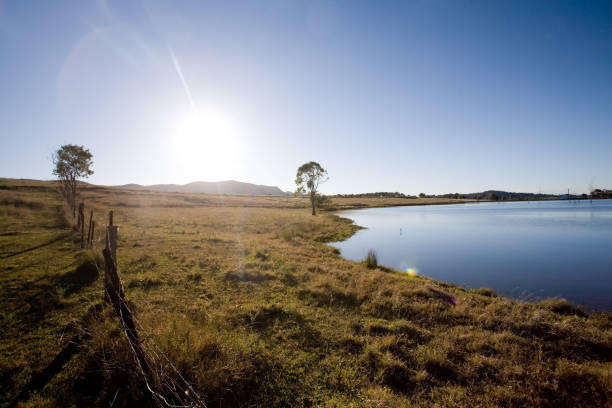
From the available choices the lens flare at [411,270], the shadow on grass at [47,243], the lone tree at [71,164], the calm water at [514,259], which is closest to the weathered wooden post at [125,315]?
the shadow on grass at [47,243]

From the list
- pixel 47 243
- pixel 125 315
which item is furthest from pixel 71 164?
pixel 125 315

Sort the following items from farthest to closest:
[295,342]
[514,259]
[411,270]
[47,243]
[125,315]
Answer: [514,259] → [411,270] → [47,243] → [295,342] → [125,315]

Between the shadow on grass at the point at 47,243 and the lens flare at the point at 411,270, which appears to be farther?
the lens flare at the point at 411,270

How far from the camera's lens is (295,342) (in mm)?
7383

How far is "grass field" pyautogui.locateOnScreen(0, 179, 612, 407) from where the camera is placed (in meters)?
5.34

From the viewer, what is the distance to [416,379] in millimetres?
5836

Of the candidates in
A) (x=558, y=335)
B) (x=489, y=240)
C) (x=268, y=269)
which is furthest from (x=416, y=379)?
(x=489, y=240)

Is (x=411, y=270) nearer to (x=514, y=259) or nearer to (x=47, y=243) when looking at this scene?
(x=514, y=259)

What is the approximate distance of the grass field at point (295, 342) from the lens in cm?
534

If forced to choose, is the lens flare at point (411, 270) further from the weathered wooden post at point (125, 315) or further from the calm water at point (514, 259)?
the weathered wooden post at point (125, 315)

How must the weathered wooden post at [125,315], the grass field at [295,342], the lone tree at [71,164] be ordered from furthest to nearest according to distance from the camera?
the lone tree at [71,164] < the grass field at [295,342] < the weathered wooden post at [125,315]

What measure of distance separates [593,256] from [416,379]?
25581 millimetres

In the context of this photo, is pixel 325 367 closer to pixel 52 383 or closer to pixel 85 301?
pixel 52 383

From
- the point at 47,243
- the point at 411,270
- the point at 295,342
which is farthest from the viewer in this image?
the point at 411,270
